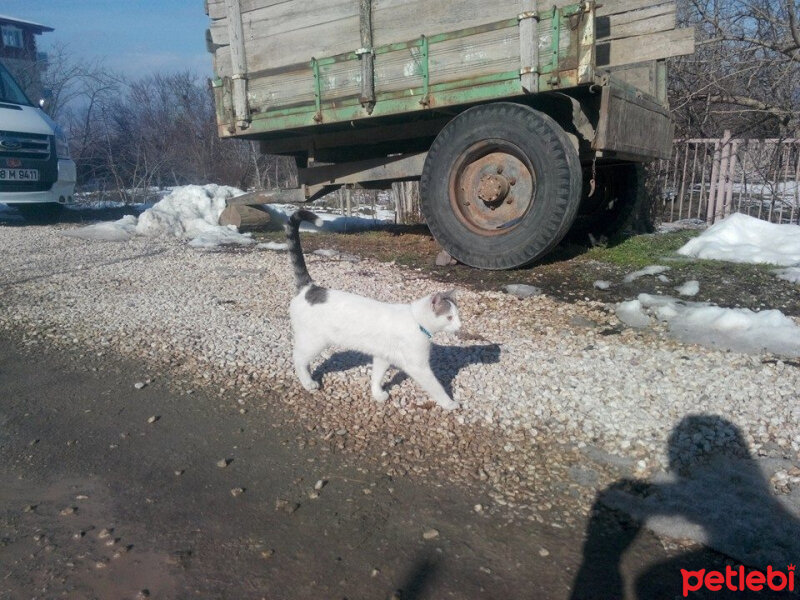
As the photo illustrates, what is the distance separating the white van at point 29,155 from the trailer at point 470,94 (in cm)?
481

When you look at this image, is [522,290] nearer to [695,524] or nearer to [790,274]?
[790,274]

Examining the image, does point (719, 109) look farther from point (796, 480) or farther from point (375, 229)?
point (796, 480)

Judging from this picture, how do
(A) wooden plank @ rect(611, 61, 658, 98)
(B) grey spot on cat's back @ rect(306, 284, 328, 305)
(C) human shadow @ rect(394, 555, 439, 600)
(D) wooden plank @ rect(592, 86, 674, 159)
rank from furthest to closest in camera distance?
1. (A) wooden plank @ rect(611, 61, 658, 98)
2. (D) wooden plank @ rect(592, 86, 674, 159)
3. (B) grey spot on cat's back @ rect(306, 284, 328, 305)
4. (C) human shadow @ rect(394, 555, 439, 600)

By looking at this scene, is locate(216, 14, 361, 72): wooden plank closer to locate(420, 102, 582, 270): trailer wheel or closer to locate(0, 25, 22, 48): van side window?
locate(420, 102, 582, 270): trailer wheel

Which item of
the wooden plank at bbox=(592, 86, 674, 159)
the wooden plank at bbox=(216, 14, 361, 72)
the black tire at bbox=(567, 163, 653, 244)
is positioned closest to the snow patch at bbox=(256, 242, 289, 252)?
the wooden plank at bbox=(216, 14, 361, 72)

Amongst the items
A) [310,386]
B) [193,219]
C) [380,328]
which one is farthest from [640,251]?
[193,219]

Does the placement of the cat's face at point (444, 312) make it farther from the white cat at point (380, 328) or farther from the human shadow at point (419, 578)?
the human shadow at point (419, 578)

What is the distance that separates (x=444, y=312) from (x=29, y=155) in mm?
9672

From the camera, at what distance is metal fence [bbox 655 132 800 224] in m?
9.52

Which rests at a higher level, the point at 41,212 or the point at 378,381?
the point at 41,212

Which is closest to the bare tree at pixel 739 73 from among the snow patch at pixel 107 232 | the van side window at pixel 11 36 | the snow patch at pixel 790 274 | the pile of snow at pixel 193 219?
the snow patch at pixel 790 274

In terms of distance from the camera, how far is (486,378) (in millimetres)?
3814

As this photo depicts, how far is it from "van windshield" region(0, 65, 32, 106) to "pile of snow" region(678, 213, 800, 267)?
37.1 ft

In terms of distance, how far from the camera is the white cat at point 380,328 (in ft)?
10.9
